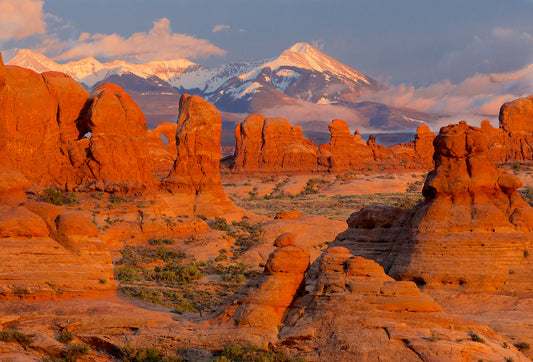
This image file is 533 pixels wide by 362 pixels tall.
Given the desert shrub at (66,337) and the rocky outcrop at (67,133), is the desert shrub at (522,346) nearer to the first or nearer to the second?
the desert shrub at (66,337)

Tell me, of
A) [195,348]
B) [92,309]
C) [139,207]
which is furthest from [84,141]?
[195,348]

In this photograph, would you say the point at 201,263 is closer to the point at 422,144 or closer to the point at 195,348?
the point at 195,348

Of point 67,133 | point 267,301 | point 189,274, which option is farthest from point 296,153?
point 267,301

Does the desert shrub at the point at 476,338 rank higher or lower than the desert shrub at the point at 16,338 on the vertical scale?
Result: higher

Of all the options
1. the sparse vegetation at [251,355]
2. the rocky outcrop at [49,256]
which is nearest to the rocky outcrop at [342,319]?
the sparse vegetation at [251,355]

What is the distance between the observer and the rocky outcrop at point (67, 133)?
3831 cm

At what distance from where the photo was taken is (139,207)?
1527 inches

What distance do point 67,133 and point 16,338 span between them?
1062 inches

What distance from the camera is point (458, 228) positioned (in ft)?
75.4

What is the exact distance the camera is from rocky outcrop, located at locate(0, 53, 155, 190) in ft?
126

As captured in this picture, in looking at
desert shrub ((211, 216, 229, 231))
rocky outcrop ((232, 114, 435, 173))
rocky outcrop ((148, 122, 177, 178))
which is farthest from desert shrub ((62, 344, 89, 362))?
rocky outcrop ((232, 114, 435, 173))

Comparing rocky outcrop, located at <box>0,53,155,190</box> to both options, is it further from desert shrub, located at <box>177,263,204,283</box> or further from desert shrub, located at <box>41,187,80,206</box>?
desert shrub, located at <box>177,263,204,283</box>

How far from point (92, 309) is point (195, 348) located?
4.08 m

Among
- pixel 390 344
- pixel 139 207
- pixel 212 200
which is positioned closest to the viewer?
pixel 390 344
